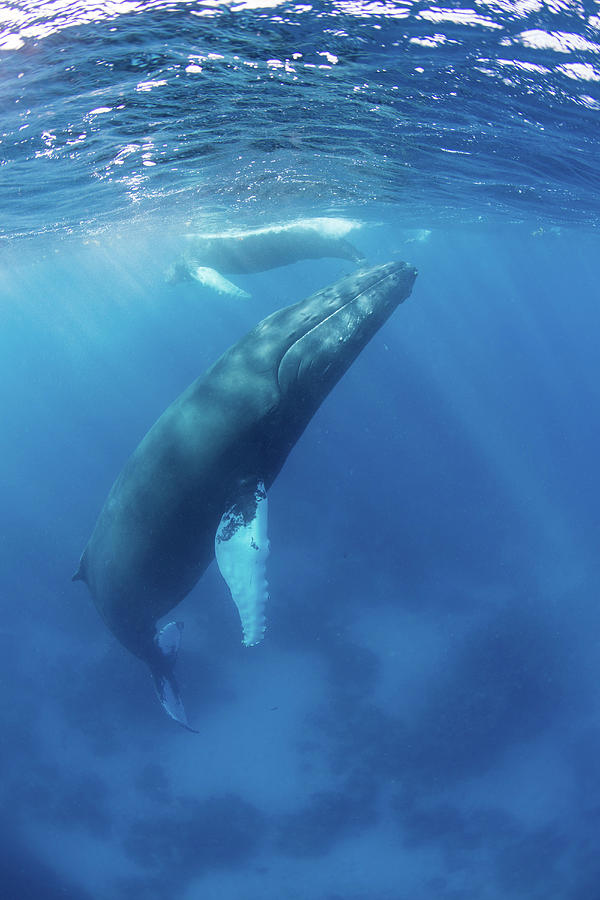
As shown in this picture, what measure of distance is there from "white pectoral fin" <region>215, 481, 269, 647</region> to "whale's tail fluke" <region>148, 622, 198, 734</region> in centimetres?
377

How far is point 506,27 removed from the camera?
834cm

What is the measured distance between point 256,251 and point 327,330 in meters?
18.8

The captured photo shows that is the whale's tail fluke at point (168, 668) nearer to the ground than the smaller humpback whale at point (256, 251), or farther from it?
nearer to the ground

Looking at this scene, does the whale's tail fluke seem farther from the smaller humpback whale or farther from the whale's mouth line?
the smaller humpback whale

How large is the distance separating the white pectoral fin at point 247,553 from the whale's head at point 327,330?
5.14 ft

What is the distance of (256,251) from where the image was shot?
24766 millimetres

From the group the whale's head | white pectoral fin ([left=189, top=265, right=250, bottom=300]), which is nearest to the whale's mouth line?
the whale's head

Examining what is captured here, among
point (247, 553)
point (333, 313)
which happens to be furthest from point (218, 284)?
point (247, 553)

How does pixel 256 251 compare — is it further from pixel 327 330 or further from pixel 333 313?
pixel 327 330

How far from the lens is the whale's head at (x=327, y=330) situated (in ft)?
24.3

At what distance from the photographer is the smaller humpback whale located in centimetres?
2436

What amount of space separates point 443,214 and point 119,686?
3129 centimetres

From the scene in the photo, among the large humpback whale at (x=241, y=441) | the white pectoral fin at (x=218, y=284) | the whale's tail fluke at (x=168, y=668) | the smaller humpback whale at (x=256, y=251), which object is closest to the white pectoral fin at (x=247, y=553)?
the large humpback whale at (x=241, y=441)

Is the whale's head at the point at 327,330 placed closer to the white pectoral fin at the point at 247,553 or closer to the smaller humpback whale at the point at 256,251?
the white pectoral fin at the point at 247,553
